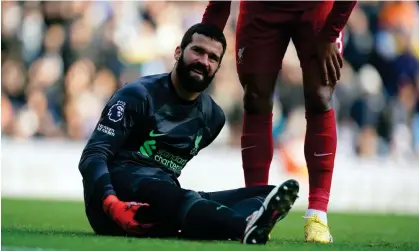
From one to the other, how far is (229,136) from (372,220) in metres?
3.58

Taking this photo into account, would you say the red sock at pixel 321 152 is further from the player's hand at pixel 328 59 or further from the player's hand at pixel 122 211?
the player's hand at pixel 122 211

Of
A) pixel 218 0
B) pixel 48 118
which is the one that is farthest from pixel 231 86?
pixel 218 0

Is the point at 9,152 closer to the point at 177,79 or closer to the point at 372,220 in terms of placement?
the point at 372,220

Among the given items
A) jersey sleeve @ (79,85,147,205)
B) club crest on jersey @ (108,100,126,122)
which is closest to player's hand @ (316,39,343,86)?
jersey sleeve @ (79,85,147,205)

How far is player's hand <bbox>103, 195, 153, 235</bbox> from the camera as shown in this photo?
5348 mm

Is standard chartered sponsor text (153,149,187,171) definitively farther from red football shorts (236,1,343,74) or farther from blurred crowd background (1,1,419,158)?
blurred crowd background (1,1,419,158)

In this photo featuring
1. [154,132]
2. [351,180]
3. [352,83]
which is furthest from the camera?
[352,83]

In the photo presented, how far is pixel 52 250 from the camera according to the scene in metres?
4.66

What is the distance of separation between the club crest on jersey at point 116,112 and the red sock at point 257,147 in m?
1.04

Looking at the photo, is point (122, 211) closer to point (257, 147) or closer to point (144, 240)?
point (144, 240)

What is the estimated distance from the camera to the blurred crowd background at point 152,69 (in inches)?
536

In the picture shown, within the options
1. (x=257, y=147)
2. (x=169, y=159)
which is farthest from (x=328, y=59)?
(x=169, y=159)

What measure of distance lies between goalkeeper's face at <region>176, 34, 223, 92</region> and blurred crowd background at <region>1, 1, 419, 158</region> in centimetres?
740

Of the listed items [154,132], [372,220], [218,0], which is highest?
[218,0]
